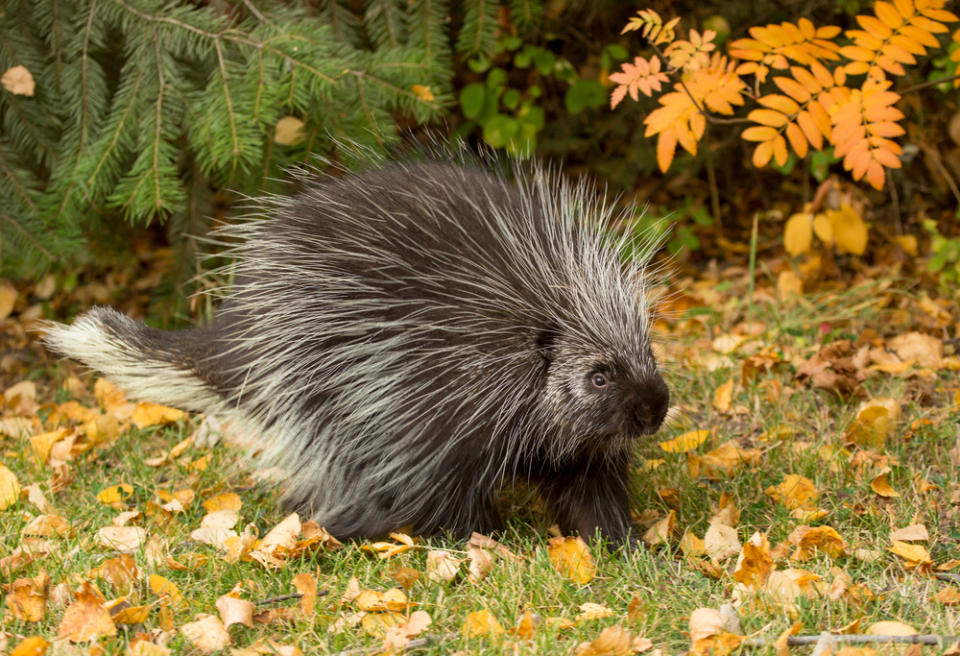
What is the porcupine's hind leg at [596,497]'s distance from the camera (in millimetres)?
3498

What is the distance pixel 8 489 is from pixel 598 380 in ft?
7.77

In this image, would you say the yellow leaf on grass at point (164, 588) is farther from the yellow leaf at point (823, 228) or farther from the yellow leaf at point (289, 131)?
the yellow leaf at point (823, 228)

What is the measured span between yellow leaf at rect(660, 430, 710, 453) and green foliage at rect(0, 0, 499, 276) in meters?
1.71

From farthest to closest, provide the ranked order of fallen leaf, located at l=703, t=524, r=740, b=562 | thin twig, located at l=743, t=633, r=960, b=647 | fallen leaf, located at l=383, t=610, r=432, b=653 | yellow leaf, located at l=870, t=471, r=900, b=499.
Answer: yellow leaf, located at l=870, t=471, r=900, b=499, fallen leaf, located at l=703, t=524, r=740, b=562, fallen leaf, located at l=383, t=610, r=432, b=653, thin twig, located at l=743, t=633, r=960, b=647

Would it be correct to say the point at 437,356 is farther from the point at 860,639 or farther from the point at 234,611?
the point at 860,639

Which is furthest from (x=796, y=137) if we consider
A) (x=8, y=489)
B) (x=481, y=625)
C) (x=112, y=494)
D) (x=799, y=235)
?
(x=8, y=489)

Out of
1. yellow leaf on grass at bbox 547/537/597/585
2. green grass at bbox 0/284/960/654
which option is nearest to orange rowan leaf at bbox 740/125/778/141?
green grass at bbox 0/284/960/654

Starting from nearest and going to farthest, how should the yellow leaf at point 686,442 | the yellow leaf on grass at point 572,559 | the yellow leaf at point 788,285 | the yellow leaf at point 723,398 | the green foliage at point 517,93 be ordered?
the yellow leaf on grass at point 572,559, the yellow leaf at point 686,442, the yellow leaf at point 723,398, the yellow leaf at point 788,285, the green foliage at point 517,93

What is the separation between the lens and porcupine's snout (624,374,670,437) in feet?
10.5

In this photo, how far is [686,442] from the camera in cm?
420

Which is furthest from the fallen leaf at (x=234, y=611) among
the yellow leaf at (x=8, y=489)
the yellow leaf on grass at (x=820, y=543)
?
the yellow leaf on grass at (x=820, y=543)

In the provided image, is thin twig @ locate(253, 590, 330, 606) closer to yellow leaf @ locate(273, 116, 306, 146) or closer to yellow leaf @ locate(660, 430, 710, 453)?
yellow leaf @ locate(660, 430, 710, 453)

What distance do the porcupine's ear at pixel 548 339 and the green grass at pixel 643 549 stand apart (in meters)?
0.64

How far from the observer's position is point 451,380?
3.31 meters
